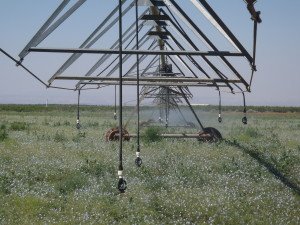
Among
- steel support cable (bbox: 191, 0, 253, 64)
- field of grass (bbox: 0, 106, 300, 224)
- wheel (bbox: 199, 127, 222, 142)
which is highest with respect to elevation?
steel support cable (bbox: 191, 0, 253, 64)

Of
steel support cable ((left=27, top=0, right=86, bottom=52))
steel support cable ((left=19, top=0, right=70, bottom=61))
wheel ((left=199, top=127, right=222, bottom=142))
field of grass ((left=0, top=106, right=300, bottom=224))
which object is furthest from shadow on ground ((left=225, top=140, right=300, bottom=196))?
steel support cable ((left=19, top=0, right=70, bottom=61))

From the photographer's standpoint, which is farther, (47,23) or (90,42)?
(90,42)

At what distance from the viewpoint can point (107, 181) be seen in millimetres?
11711

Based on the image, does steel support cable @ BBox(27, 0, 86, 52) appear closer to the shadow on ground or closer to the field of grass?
the field of grass

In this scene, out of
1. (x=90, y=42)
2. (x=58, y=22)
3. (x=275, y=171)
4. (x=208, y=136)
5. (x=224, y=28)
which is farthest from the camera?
(x=208, y=136)

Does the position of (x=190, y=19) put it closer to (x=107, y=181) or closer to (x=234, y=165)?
(x=107, y=181)

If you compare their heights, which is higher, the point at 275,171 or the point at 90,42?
the point at 90,42

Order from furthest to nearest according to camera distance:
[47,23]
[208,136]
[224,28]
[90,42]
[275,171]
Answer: [208,136], [275,171], [90,42], [47,23], [224,28]

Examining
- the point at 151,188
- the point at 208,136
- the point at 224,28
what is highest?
the point at 224,28

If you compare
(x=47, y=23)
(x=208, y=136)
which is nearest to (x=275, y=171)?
(x=208, y=136)

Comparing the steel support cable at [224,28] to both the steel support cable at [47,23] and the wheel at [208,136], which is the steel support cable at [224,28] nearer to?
the steel support cable at [47,23]

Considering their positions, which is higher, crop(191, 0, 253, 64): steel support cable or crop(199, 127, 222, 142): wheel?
crop(191, 0, 253, 64): steel support cable

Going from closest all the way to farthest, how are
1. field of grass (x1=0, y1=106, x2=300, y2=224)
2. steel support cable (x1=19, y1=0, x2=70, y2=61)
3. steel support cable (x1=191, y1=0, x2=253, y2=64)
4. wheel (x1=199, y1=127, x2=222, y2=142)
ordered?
steel support cable (x1=191, y1=0, x2=253, y2=64) < steel support cable (x1=19, y1=0, x2=70, y2=61) < field of grass (x1=0, y1=106, x2=300, y2=224) < wheel (x1=199, y1=127, x2=222, y2=142)

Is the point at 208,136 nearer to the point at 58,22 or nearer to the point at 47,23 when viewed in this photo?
the point at 58,22
